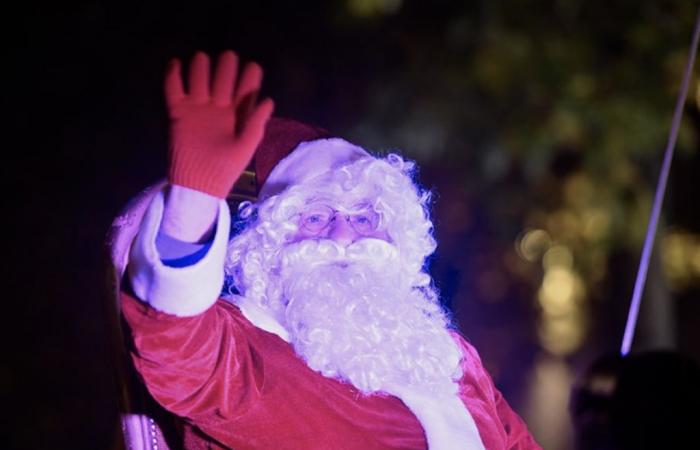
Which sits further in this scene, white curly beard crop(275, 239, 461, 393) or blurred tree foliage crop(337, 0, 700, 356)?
blurred tree foliage crop(337, 0, 700, 356)

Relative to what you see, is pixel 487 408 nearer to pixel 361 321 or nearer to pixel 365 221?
pixel 361 321

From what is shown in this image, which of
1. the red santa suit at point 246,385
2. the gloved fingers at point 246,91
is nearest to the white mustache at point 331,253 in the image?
the red santa suit at point 246,385

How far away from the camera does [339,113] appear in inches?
229

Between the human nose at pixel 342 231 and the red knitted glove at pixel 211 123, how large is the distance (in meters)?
0.63

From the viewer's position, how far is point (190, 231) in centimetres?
201

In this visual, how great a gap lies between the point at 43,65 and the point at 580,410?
346 cm

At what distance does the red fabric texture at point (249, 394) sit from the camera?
6.78ft

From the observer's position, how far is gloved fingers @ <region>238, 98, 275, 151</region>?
6.22 ft

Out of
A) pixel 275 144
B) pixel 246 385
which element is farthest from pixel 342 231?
pixel 246 385

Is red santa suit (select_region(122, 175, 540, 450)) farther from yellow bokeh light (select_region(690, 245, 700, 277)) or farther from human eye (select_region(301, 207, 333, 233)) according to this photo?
yellow bokeh light (select_region(690, 245, 700, 277))

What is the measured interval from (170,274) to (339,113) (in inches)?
154

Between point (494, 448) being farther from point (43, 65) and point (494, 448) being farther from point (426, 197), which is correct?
point (43, 65)

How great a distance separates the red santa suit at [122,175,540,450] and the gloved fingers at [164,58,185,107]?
22 centimetres

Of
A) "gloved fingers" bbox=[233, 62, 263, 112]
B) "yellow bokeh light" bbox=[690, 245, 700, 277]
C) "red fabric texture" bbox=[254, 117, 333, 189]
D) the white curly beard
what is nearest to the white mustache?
the white curly beard
